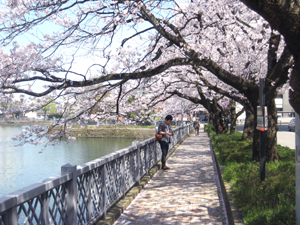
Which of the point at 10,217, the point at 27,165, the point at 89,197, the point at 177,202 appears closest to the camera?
the point at 10,217

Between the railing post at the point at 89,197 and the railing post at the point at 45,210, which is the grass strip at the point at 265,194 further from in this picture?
the railing post at the point at 45,210

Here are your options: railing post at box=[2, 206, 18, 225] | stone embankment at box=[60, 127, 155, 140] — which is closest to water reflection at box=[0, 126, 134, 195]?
railing post at box=[2, 206, 18, 225]

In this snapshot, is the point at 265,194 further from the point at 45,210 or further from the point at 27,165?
the point at 27,165

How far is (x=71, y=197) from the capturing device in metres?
4.10

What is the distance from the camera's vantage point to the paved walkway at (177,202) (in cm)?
572

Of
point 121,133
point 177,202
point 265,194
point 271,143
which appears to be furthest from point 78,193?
point 121,133

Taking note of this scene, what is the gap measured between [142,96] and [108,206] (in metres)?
14.6

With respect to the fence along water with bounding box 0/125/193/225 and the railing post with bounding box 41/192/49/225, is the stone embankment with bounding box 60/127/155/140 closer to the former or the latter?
the fence along water with bounding box 0/125/193/225

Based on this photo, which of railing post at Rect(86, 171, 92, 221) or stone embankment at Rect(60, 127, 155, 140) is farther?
stone embankment at Rect(60, 127, 155, 140)

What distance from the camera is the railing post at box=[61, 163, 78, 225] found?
404 cm

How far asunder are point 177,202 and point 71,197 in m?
3.29

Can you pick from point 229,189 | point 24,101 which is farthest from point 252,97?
point 24,101

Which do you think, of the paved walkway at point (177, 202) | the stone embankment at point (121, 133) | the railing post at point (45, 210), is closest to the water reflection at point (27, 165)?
the paved walkway at point (177, 202)

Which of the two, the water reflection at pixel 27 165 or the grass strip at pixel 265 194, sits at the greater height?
the grass strip at pixel 265 194
